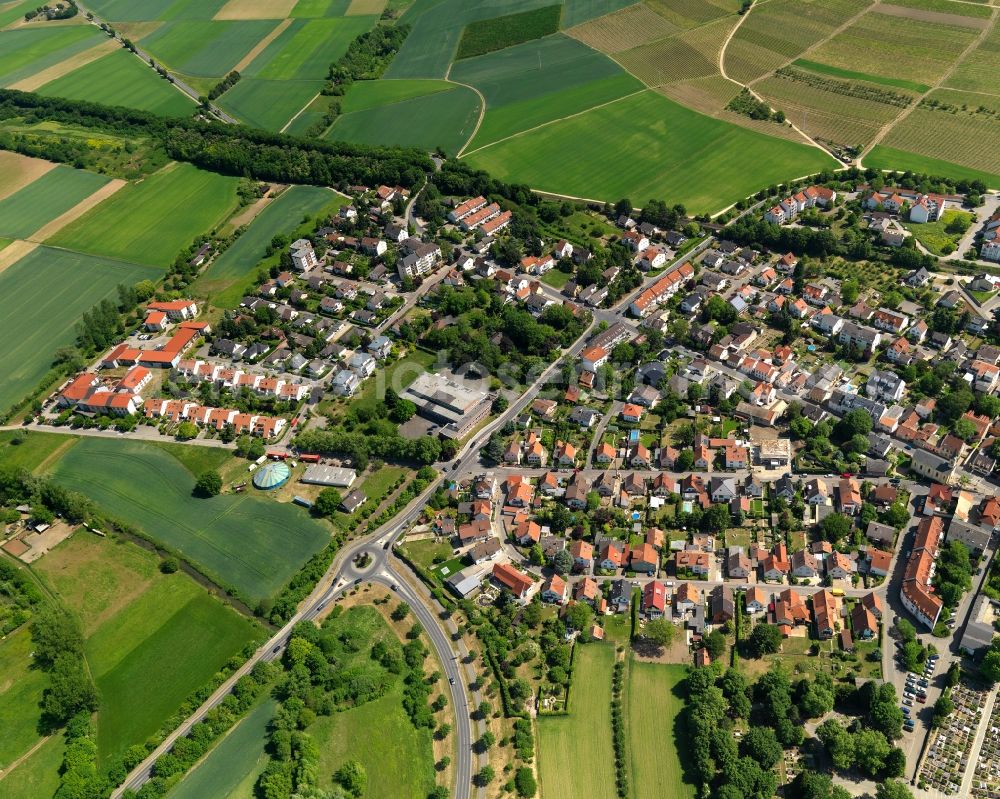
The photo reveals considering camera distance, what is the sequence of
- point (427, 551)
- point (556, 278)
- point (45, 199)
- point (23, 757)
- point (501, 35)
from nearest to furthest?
point (23, 757)
point (427, 551)
point (556, 278)
point (45, 199)
point (501, 35)

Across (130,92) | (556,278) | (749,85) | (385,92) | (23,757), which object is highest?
(749,85)

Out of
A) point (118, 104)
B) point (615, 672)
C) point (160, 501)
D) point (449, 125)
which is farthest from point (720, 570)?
point (118, 104)

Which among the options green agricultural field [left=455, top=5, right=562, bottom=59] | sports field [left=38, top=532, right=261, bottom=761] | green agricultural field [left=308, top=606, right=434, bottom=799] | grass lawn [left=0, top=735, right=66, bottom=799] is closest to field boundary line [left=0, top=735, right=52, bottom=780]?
grass lawn [left=0, top=735, right=66, bottom=799]

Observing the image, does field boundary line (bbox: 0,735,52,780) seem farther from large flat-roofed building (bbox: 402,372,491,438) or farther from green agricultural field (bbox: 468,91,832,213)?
green agricultural field (bbox: 468,91,832,213)

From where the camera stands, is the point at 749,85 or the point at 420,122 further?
the point at 420,122

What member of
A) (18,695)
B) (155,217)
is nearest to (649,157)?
(155,217)

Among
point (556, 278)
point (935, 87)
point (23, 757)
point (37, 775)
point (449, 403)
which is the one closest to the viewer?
point (37, 775)

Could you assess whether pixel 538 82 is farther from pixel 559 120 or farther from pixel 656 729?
pixel 656 729
